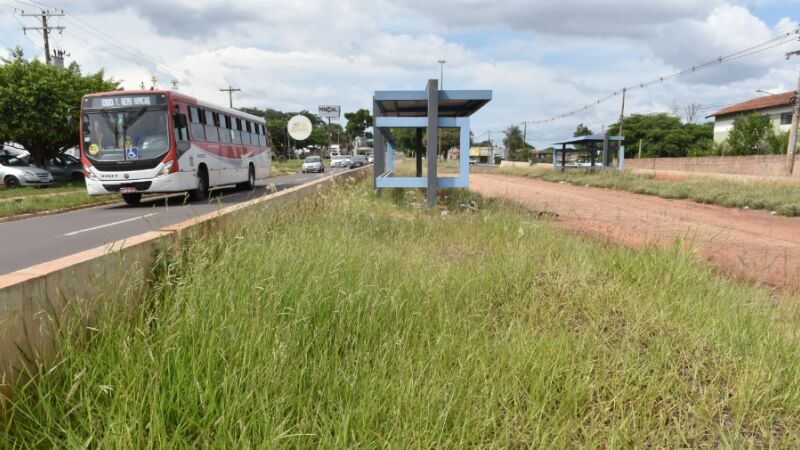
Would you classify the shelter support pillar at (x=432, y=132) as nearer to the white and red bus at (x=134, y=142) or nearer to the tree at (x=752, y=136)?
the white and red bus at (x=134, y=142)

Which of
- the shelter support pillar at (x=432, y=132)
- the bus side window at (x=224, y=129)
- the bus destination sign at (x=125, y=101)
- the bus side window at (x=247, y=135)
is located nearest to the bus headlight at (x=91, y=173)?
the bus destination sign at (x=125, y=101)

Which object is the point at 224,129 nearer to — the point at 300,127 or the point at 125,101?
the point at 125,101

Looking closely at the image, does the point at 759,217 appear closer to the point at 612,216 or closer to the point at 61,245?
the point at 612,216

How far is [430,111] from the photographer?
1052cm

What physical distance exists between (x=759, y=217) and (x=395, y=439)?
582 inches

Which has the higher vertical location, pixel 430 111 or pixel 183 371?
pixel 430 111

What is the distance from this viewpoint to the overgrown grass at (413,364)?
2.13m

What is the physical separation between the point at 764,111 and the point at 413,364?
69307mm

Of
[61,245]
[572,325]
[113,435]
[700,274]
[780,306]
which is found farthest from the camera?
[61,245]

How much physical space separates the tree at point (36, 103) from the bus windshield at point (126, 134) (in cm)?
912

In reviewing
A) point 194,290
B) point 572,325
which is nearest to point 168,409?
point 194,290

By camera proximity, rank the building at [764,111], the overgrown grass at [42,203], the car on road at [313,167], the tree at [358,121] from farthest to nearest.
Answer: the tree at [358,121] → the building at [764,111] → the car on road at [313,167] → the overgrown grass at [42,203]

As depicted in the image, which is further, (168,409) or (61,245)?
(61,245)

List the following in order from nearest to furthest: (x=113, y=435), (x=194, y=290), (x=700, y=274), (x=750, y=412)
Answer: (x=113, y=435) → (x=750, y=412) → (x=194, y=290) → (x=700, y=274)
